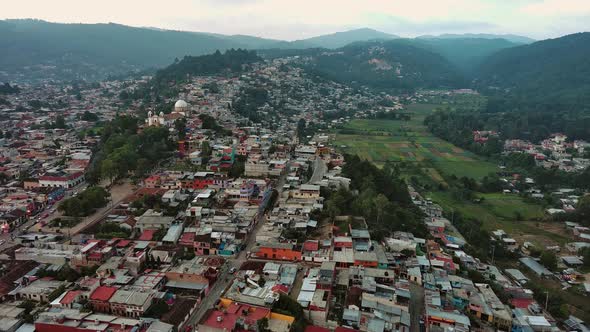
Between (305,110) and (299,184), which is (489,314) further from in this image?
(305,110)

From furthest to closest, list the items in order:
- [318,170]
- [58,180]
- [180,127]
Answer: [180,127], [318,170], [58,180]

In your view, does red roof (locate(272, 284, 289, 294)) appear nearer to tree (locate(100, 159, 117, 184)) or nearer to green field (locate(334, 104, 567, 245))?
tree (locate(100, 159, 117, 184))

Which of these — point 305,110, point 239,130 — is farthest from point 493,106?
point 239,130

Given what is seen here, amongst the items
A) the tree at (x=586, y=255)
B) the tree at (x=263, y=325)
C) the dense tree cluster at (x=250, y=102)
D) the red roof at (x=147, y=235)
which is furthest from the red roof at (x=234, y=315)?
the dense tree cluster at (x=250, y=102)

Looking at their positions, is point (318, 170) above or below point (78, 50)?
below

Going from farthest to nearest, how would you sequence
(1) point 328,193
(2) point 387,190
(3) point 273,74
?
1. (3) point 273,74
2. (2) point 387,190
3. (1) point 328,193

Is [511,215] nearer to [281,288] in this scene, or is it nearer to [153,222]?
[281,288]

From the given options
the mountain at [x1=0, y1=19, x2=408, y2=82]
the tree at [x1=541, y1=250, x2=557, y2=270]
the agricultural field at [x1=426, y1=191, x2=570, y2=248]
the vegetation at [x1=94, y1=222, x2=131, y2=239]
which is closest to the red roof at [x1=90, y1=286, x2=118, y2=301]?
the vegetation at [x1=94, y1=222, x2=131, y2=239]

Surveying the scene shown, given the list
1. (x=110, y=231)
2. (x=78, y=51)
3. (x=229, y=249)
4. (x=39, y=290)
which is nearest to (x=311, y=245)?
(x=229, y=249)
